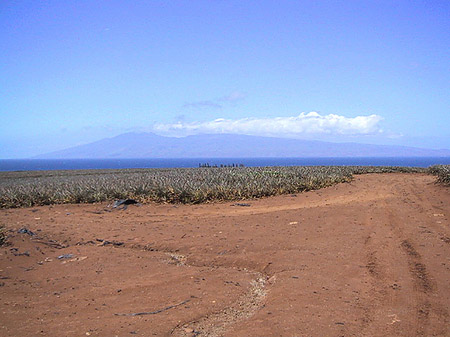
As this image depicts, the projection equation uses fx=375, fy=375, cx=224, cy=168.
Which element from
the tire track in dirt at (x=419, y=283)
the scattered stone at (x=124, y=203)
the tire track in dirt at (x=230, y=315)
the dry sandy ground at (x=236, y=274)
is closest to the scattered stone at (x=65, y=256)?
the dry sandy ground at (x=236, y=274)

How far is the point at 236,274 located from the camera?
627 centimetres

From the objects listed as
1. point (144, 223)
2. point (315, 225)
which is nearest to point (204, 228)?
point (144, 223)

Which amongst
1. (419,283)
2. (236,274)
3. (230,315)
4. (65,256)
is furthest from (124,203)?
(419,283)

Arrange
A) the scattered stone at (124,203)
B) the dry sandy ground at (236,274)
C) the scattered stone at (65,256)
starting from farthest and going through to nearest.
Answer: the scattered stone at (124,203) → the scattered stone at (65,256) → the dry sandy ground at (236,274)

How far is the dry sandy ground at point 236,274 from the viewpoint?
173 inches

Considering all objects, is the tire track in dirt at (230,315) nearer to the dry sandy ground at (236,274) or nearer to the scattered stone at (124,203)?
the dry sandy ground at (236,274)

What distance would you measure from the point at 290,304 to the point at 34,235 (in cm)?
678

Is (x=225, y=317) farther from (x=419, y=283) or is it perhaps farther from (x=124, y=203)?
(x=124, y=203)

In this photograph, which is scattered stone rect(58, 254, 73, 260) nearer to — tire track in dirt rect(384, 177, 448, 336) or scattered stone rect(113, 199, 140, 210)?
scattered stone rect(113, 199, 140, 210)

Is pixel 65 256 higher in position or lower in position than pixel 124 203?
lower

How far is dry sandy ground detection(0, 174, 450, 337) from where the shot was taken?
4395mm

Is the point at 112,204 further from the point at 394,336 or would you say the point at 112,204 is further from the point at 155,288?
the point at 394,336

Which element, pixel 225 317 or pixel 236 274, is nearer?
pixel 225 317

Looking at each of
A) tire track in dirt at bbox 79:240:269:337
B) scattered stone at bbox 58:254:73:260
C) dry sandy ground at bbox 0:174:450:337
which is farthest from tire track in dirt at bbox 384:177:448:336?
scattered stone at bbox 58:254:73:260
